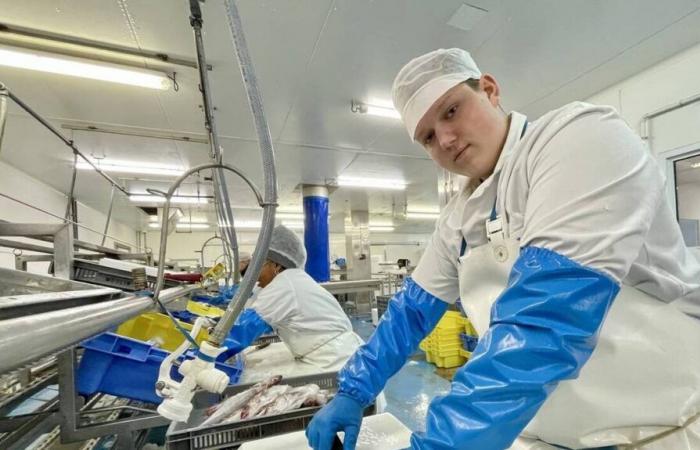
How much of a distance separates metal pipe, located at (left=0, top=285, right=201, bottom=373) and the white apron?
3.04 feet

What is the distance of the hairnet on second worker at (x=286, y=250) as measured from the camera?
2137 mm

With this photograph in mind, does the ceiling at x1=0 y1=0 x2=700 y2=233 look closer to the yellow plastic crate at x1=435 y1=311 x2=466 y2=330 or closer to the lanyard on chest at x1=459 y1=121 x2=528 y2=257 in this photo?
the lanyard on chest at x1=459 y1=121 x2=528 y2=257

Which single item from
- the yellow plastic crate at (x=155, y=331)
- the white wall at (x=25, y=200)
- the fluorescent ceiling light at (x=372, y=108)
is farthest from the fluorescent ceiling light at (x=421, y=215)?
the yellow plastic crate at (x=155, y=331)

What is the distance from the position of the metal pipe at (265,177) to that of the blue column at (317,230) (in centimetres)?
511

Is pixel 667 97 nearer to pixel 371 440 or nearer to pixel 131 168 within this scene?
pixel 371 440

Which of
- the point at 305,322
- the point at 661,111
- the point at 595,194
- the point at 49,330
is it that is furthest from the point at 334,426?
the point at 661,111

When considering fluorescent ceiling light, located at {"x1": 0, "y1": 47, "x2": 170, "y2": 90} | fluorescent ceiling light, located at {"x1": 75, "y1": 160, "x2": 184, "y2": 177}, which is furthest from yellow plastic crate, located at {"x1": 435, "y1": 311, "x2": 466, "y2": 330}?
fluorescent ceiling light, located at {"x1": 75, "y1": 160, "x2": 184, "y2": 177}

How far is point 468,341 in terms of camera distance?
3.32m

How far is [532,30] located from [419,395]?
10.3 feet

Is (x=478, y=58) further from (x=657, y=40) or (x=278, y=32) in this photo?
(x=278, y=32)

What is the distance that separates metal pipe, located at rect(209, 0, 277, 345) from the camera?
886 millimetres

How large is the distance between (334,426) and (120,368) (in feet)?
3.38

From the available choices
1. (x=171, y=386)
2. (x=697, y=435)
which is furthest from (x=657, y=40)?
(x=171, y=386)

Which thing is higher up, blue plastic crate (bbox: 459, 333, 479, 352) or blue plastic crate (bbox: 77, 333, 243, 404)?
blue plastic crate (bbox: 77, 333, 243, 404)
